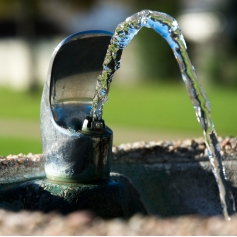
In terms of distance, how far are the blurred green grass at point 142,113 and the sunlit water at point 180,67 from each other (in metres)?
4.86

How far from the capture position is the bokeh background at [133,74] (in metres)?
11.3

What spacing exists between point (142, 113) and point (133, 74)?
14171 millimetres

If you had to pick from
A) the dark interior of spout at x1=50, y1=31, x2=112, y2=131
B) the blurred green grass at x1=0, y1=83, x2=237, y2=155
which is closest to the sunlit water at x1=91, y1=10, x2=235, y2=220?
the dark interior of spout at x1=50, y1=31, x2=112, y2=131

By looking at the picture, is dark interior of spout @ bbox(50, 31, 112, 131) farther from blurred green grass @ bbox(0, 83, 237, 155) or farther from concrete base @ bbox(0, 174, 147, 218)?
blurred green grass @ bbox(0, 83, 237, 155)

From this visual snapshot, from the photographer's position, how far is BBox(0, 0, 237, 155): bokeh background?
11297 millimetres

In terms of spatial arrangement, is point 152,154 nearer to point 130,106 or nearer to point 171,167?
point 171,167

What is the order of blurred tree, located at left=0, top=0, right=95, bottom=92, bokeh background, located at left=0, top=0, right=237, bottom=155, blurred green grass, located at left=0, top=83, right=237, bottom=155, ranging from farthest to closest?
blurred tree, located at left=0, top=0, right=95, bottom=92 < bokeh background, located at left=0, top=0, right=237, bottom=155 < blurred green grass, located at left=0, top=83, right=237, bottom=155

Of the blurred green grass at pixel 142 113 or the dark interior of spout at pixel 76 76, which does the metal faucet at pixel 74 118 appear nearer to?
the dark interior of spout at pixel 76 76

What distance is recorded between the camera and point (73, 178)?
10.1 ft

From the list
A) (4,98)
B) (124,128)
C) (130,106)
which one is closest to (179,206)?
(124,128)

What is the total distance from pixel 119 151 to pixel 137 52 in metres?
24.4

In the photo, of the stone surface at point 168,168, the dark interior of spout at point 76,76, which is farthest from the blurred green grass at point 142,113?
the dark interior of spout at point 76,76

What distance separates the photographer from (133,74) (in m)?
28.0

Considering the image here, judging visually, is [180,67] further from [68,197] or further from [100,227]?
[100,227]
